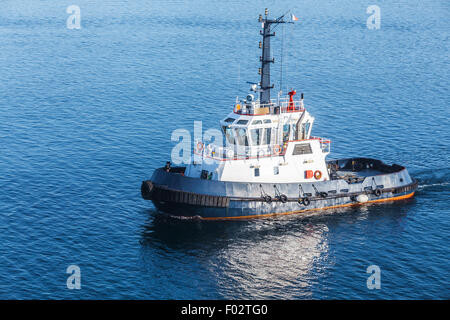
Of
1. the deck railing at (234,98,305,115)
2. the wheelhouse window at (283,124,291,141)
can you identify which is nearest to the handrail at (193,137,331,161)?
the wheelhouse window at (283,124,291,141)

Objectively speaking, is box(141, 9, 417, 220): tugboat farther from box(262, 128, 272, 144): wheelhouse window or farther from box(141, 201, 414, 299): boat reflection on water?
box(141, 201, 414, 299): boat reflection on water

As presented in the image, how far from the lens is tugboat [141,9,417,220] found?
44.6m

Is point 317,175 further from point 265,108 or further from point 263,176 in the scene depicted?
point 265,108

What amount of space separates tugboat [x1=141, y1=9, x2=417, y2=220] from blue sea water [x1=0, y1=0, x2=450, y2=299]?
3.96 feet

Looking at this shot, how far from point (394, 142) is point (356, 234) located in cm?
2272

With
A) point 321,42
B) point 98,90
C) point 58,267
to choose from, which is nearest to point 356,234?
point 58,267

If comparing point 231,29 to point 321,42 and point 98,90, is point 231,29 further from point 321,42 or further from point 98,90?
point 98,90

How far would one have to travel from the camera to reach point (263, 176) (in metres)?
46.4

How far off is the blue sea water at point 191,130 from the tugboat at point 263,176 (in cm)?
121

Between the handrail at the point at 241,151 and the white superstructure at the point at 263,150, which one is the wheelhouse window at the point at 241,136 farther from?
the handrail at the point at 241,151

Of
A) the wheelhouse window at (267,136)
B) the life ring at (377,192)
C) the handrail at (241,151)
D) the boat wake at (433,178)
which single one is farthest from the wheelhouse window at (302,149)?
the boat wake at (433,178)

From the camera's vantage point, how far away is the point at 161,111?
7325cm

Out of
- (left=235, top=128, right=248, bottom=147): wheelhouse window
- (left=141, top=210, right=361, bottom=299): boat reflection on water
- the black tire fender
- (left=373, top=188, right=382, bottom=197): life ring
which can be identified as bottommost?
(left=141, top=210, right=361, bottom=299): boat reflection on water
